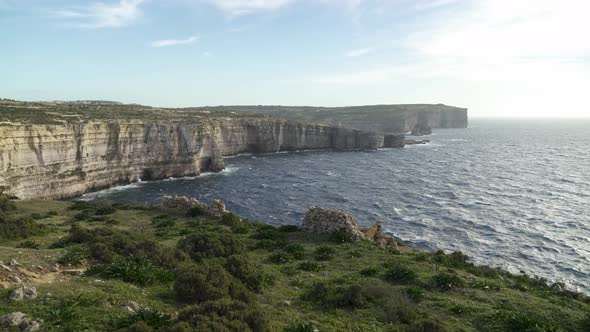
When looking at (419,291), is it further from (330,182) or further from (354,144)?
(354,144)

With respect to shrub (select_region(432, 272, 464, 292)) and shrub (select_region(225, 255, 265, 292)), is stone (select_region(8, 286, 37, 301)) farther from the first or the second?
shrub (select_region(432, 272, 464, 292))

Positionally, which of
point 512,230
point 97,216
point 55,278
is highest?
point 55,278

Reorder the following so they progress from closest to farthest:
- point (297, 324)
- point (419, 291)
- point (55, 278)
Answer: point (297, 324)
point (55, 278)
point (419, 291)

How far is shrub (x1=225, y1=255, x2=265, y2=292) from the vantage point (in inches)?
661

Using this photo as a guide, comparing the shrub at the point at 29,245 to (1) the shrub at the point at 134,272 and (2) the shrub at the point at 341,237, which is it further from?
(2) the shrub at the point at 341,237

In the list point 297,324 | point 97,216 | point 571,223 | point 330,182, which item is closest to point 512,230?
point 571,223

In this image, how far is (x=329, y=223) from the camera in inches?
1180

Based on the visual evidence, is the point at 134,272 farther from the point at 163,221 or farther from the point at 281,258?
the point at 163,221

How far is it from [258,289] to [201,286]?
3.25 meters

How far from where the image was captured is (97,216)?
114 ft

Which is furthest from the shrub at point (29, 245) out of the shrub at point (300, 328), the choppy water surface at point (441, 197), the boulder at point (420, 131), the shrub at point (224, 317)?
the boulder at point (420, 131)

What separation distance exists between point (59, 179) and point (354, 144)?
91.8 metres

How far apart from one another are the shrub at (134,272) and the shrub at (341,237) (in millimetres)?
14310

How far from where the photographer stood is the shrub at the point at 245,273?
1680 centimetres
